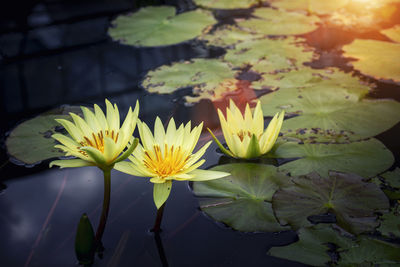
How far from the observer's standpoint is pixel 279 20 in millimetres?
3840

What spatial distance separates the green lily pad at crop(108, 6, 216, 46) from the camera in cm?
369

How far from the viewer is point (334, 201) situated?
65.6 inches

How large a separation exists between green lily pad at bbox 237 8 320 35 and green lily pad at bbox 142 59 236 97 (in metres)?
0.83

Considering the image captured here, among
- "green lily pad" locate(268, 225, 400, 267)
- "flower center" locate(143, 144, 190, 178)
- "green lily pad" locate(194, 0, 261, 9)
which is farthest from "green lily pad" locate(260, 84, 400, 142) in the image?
"green lily pad" locate(194, 0, 261, 9)

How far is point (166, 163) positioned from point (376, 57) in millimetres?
2228

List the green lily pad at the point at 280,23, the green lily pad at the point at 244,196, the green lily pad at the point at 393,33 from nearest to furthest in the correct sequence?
the green lily pad at the point at 244,196 < the green lily pad at the point at 393,33 < the green lily pad at the point at 280,23

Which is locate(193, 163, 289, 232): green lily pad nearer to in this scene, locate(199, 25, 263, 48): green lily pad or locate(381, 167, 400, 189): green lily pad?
locate(381, 167, 400, 189): green lily pad

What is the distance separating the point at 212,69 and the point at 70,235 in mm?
1808

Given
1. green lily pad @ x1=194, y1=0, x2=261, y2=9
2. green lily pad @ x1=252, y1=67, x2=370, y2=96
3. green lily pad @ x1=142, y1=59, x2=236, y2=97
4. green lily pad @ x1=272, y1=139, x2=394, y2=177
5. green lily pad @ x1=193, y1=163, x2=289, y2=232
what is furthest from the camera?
green lily pad @ x1=194, y1=0, x2=261, y2=9

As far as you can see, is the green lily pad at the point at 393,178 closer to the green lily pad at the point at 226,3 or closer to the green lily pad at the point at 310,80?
the green lily pad at the point at 310,80

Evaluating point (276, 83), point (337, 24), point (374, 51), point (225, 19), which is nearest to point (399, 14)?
point (337, 24)

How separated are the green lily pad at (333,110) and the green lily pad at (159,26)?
58.0 inches

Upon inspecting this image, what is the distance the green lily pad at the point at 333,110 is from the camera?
7.14ft

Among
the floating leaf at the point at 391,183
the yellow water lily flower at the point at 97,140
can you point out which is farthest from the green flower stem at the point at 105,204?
the floating leaf at the point at 391,183
